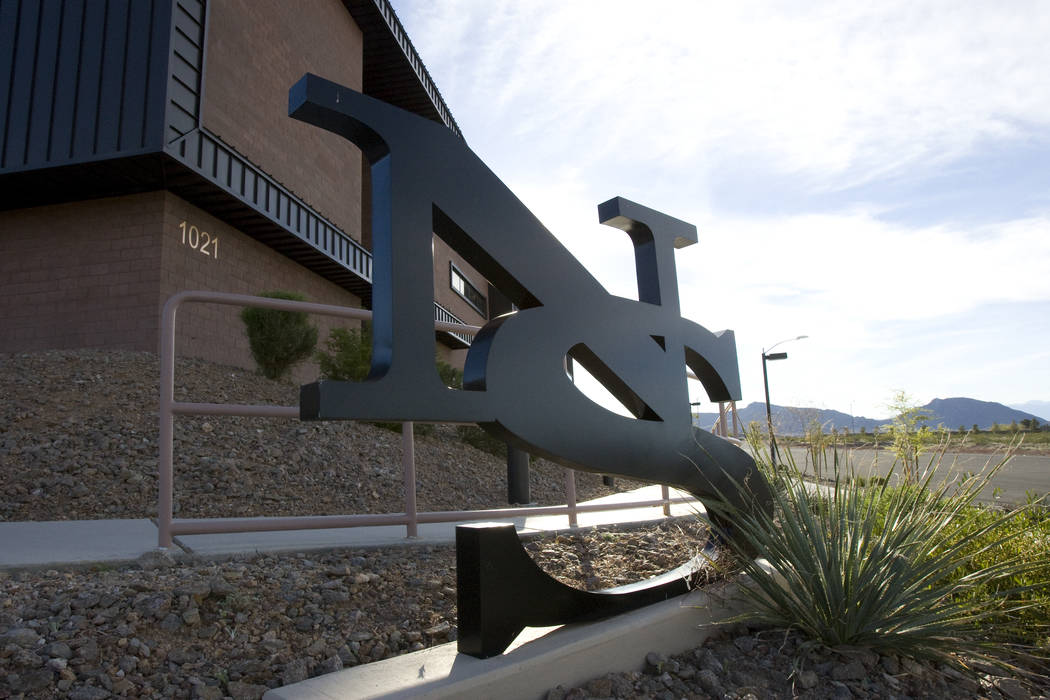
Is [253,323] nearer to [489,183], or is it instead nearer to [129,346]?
[129,346]

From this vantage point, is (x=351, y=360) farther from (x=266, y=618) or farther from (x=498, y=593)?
(x=498, y=593)

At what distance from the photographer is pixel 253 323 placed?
11.7 meters

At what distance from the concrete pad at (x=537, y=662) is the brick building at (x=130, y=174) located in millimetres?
10764

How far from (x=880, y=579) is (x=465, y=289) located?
27475 mm

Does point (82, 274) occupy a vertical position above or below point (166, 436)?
above

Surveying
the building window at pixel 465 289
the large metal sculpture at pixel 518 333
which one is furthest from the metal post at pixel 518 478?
the building window at pixel 465 289

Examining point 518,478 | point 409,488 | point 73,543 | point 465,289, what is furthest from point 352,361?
point 465,289

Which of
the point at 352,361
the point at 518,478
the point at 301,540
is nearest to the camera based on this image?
the point at 301,540

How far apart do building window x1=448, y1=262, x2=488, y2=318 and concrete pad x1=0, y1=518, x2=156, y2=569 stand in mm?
23421

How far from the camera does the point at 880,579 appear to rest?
9.25 feet

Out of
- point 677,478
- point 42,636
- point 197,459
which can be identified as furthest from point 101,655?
point 197,459

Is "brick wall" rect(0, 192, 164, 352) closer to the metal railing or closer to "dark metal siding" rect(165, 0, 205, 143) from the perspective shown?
"dark metal siding" rect(165, 0, 205, 143)

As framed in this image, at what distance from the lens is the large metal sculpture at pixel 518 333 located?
2449 mm

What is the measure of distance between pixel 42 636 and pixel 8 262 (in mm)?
13228
